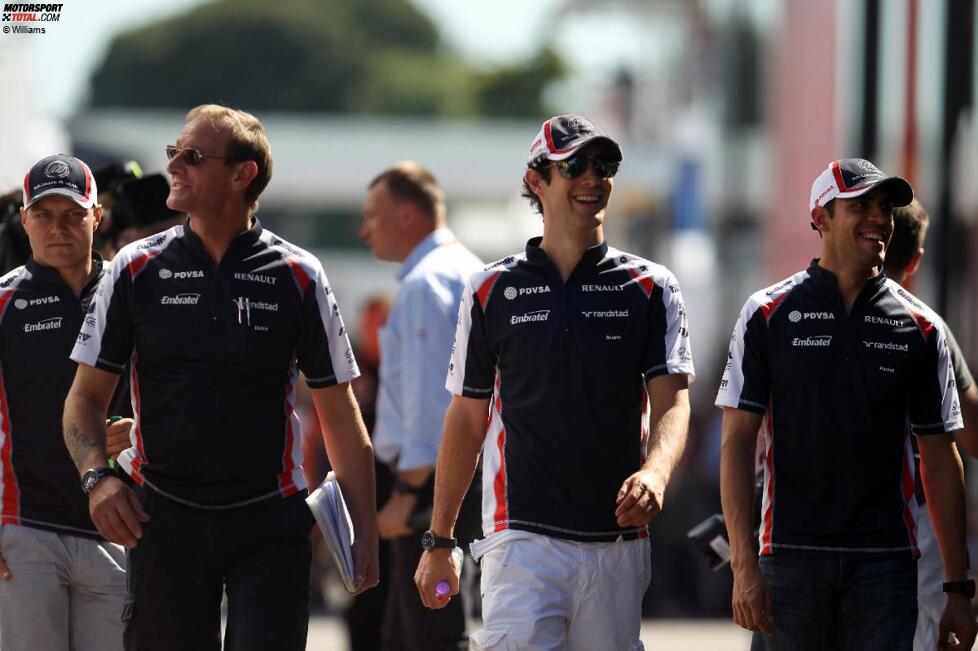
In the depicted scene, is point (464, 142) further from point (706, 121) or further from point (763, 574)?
point (763, 574)

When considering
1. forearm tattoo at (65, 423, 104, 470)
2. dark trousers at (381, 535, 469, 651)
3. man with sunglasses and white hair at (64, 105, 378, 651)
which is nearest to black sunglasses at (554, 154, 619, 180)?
man with sunglasses and white hair at (64, 105, 378, 651)

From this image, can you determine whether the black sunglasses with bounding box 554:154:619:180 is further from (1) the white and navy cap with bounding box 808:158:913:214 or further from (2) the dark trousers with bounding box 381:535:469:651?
(2) the dark trousers with bounding box 381:535:469:651

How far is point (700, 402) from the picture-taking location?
20625 mm

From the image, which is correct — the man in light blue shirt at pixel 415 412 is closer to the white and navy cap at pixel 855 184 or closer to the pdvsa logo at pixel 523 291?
the pdvsa logo at pixel 523 291

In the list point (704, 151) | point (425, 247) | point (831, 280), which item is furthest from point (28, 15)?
point (704, 151)

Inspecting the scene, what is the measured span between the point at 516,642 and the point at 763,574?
2.86 ft

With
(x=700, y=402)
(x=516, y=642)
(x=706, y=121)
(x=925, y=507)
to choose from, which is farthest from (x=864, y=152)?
(x=706, y=121)

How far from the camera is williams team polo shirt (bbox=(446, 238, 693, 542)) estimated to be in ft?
20.9

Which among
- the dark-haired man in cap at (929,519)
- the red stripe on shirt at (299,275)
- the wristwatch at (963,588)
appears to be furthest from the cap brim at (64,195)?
the wristwatch at (963,588)

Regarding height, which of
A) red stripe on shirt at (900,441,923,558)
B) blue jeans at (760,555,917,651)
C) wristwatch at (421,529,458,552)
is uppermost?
red stripe on shirt at (900,441,923,558)

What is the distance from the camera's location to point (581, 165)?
6488mm

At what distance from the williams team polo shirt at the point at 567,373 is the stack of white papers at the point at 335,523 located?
53 centimetres

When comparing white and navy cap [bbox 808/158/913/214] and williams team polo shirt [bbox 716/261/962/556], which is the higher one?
white and navy cap [bbox 808/158/913/214]

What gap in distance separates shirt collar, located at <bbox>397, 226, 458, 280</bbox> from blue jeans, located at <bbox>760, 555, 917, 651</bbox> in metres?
3.02
